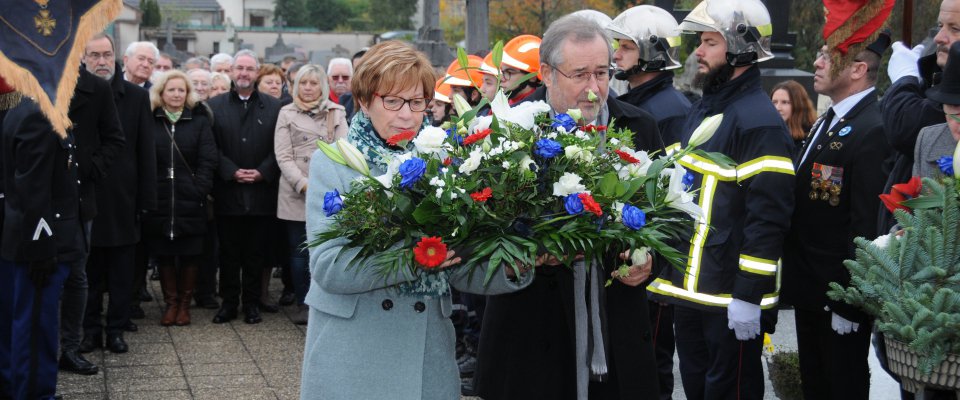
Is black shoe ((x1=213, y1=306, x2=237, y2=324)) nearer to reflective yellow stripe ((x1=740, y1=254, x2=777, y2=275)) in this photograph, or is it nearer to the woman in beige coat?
the woman in beige coat

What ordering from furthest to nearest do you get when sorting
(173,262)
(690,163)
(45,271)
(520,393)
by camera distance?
(173,262) → (45,271) → (690,163) → (520,393)

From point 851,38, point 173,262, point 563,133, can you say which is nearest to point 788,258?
point 851,38

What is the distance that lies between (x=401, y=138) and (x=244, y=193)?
6.16 metres

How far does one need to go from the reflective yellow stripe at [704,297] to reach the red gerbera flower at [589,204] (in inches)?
82.3

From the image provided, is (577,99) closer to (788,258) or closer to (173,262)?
(788,258)

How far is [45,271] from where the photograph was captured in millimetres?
6031

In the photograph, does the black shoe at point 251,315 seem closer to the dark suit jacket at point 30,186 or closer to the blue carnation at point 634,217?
the dark suit jacket at point 30,186

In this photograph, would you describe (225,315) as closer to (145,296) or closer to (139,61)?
(145,296)

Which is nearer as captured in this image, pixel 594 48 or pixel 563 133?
pixel 563 133

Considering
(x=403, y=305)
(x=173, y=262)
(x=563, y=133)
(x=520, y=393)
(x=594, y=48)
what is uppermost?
(x=594, y=48)

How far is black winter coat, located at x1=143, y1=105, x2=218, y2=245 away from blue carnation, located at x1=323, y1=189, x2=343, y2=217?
606cm

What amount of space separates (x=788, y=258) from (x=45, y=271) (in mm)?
3899

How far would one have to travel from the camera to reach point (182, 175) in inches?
354

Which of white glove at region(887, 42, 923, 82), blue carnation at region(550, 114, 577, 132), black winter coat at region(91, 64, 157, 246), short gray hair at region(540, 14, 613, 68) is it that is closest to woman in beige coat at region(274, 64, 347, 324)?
black winter coat at region(91, 64, 157, 246)
